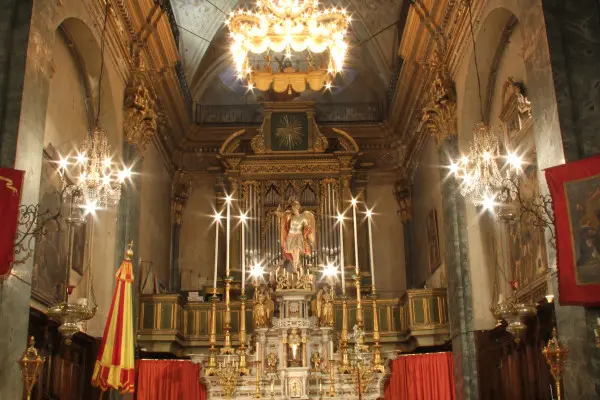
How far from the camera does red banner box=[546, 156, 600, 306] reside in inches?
297

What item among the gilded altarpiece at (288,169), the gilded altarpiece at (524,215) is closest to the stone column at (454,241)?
the gilded altarpiece at (524,215)

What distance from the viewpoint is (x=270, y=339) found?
13133mm

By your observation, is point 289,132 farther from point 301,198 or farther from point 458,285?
point 458,285

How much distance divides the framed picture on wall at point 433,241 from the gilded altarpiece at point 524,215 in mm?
2875

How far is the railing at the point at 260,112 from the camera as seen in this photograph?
20734mm

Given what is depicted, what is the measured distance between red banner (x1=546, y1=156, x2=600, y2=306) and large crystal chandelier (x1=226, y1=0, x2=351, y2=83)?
5.08 metres

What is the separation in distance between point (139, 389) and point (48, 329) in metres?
4.05

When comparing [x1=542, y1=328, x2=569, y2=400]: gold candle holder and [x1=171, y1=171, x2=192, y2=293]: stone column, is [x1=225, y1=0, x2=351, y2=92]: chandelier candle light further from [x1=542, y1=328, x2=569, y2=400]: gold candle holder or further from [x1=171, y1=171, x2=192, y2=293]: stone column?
[x1=171, y1=171, x2=192, y2=293]: stone column

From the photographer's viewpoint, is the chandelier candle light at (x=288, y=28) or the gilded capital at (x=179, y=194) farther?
the gilded capital at (x=179, y=194)

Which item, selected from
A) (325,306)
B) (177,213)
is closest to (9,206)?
(325,306)

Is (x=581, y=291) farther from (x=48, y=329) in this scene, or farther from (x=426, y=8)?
(x=426, y=8)

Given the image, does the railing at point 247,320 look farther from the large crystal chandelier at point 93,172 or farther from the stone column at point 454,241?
the large crystal chandelier at point 93,172

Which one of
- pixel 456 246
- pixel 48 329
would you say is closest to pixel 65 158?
pixel 48 329

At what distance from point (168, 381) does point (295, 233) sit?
3884 mm
